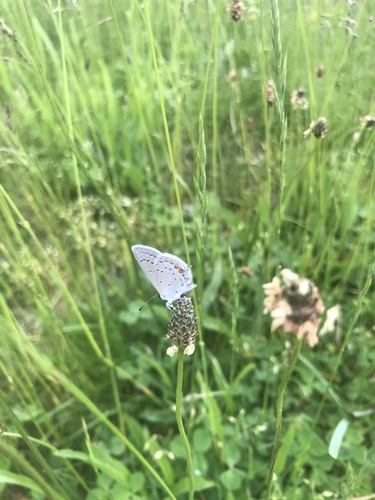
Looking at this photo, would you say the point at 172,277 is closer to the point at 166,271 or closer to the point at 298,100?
the point at 166,271

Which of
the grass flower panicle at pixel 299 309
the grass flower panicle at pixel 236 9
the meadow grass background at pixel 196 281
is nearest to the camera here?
the grass flower panicle at pixel 299 309

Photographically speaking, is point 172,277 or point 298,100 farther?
point 298,100

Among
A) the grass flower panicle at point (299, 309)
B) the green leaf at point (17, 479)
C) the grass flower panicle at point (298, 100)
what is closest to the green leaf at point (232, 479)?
the green leaf at point (17, 479)

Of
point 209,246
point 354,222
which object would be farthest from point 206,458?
point 354,222

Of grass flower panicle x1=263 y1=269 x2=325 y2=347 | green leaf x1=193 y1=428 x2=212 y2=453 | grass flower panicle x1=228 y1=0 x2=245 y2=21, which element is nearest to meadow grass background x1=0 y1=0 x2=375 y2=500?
green leaf x1=193 y1=428 x2=212 y2=453

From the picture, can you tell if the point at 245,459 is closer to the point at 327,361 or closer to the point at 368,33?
the point at 327,361

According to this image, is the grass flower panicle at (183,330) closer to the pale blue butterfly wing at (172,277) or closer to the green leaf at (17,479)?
the pale blue butterfly wing at (172,277)

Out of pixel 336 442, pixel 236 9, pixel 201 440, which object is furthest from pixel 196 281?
pixel 236 9

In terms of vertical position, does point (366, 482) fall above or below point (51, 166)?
below
